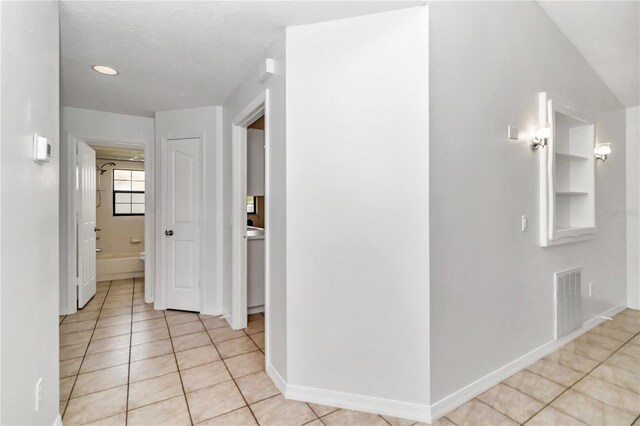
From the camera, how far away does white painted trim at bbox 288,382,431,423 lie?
70.4 inches

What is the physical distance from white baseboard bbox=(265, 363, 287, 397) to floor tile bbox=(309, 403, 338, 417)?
0.69 ft

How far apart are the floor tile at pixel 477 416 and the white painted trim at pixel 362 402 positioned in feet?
0.61

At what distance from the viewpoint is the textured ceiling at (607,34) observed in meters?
2.41

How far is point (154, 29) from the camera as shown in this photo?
6.61 feet

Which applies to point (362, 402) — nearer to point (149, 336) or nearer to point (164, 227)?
point (149, 336)

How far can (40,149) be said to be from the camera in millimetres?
1334

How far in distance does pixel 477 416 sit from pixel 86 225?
176 inches

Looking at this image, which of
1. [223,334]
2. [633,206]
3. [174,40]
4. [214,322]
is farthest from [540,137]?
[214,322]

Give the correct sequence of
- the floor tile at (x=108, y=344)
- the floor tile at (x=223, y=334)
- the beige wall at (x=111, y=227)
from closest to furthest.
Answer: the floor tile at (x=108, y=344)
the floor tile at (x=223, y=334)
the beige wall at (x=111, y=227)

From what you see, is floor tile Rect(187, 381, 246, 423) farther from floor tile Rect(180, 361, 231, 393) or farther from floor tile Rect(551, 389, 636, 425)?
floor tile Rect(551, 389, 636, 425)

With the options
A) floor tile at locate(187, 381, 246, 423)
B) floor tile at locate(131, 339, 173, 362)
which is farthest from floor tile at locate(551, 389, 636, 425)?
floor tile at locate(131, 339, 173, 362)

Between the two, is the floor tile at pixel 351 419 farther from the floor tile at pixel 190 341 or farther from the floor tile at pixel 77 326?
the floor tile at pixel 77 326

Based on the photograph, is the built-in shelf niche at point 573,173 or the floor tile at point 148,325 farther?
the floor tile at point 148,325

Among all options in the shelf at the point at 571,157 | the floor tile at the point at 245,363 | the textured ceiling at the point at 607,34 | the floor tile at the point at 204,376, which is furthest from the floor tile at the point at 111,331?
the textured ceiling at the point at 607,34
